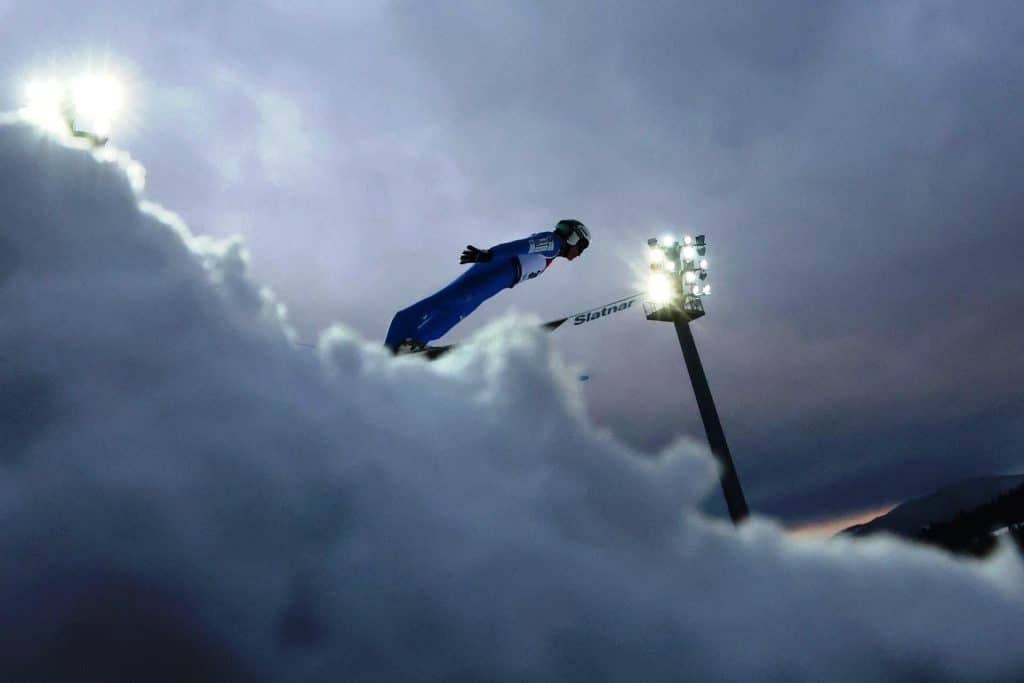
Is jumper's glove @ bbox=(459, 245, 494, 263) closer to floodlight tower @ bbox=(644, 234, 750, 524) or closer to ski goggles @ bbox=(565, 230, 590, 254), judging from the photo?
ski goggles @ bbox=(565, 230, 590, 254)

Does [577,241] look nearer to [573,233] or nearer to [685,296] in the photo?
[573,233]

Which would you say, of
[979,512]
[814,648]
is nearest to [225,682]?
[814,648]

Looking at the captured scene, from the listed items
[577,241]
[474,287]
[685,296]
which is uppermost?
[685,296]

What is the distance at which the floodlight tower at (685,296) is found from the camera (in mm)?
33344

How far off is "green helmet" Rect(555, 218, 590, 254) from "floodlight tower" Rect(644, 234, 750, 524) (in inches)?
606

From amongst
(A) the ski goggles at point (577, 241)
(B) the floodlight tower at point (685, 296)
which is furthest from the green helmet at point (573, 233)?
(B) the floodlight tower at point (685, 296)

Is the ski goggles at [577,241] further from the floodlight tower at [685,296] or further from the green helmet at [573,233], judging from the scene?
the floodlight tower at [685,296]

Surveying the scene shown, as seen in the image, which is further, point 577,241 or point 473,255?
point 577,241

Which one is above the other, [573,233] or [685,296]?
[685,296]

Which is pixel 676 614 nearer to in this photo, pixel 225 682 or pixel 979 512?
pixel 225 682

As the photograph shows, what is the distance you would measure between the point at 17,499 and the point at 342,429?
121 inches

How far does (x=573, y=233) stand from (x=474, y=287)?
408cm

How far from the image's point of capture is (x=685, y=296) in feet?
111

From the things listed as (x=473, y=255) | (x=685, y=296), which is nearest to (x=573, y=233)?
(x=473, y=255)
